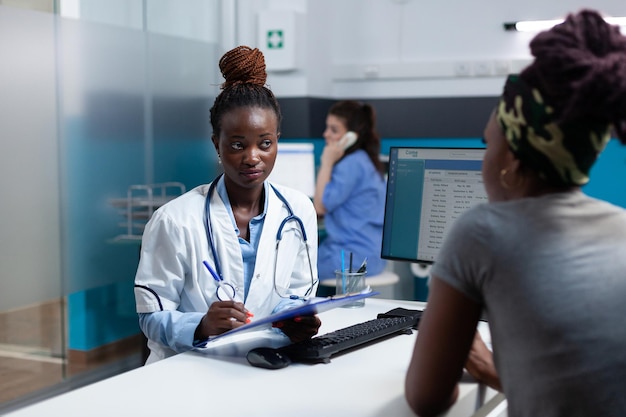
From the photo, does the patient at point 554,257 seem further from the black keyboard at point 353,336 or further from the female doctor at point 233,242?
the female doctor at point 233,242

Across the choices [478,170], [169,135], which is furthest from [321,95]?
[478,170]

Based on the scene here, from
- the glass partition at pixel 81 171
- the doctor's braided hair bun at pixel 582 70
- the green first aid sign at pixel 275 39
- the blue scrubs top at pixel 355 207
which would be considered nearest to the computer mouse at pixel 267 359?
the doctor's braided hair bun at pixel 582 70

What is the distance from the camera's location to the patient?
1030mm

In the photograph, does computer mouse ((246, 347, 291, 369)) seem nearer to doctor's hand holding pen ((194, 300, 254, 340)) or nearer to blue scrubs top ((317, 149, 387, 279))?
doctor's hand holding pen ((194, 300, 254, 340))

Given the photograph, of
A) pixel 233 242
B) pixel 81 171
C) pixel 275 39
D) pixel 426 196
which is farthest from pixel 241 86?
pixel 275 39

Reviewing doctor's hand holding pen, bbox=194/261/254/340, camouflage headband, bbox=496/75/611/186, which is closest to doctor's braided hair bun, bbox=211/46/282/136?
doctor's hand holding pen, bbox=194/261/254/340

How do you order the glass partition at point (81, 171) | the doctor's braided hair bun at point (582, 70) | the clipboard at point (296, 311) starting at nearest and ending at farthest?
the doctor's braided hair bun at point (582, 70)
the clipboard at point (296, 311)
the glass partition at point (81, 171)

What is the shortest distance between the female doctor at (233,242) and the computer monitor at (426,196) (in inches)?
9.5

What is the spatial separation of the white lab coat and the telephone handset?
248 cm

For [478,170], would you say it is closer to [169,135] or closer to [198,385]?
[198,385]

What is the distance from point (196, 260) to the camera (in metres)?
1.72

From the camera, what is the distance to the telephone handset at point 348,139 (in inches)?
170

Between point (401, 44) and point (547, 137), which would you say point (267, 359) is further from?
point (401, 44)

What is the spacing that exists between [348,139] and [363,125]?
109 millimetres
